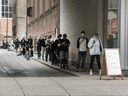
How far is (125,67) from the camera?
1164cm

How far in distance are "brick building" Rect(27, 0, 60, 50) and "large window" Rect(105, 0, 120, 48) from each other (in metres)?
9.38

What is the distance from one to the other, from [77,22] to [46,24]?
1079 cm

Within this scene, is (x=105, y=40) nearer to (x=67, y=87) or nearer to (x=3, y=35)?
(x=67, y=87)

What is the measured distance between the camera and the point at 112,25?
1259cm

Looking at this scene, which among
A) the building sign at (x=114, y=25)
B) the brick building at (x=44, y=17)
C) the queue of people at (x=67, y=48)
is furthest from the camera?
the brick building at (x=44, y=17)

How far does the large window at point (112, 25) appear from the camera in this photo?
12.2 meters

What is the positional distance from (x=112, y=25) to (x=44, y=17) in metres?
16.7

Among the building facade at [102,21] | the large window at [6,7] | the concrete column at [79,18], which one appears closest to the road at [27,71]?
the building facade at [102,21]

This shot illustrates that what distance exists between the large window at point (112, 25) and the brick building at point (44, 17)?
9.38m

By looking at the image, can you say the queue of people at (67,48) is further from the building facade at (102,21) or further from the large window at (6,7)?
the large window at (6,7)

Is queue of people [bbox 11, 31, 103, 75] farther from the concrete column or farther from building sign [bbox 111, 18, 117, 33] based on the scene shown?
the concrete column

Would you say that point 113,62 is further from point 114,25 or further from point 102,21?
point 102,21

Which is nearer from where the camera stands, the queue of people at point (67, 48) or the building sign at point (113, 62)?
the building sign at point (113, 62)

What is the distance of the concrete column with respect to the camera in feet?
45.2
